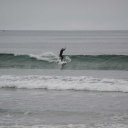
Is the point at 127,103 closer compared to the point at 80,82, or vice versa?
the point at 127,103

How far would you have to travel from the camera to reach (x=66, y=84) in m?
14.2

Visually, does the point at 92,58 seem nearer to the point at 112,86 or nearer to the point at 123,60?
the point at 123,60

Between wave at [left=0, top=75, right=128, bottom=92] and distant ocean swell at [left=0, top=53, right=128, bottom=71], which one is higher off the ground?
distant ocean swell at [left=0, top=53, right=128, bottom=71]

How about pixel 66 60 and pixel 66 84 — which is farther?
pixel 66 60

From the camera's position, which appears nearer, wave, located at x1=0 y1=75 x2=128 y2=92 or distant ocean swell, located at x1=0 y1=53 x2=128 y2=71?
wave, located at x1=0 y1=75 x2=128 y2=92

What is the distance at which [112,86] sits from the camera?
13.4 m

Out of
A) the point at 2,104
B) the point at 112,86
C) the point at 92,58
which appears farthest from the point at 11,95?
the point at 92,58

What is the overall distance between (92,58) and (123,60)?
3.02 meters

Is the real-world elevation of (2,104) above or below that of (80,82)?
below

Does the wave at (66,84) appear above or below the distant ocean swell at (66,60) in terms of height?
below

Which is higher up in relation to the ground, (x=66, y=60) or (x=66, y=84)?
(x=66, y=60)

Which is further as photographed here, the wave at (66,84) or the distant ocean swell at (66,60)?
the distant ocean swell at (66,60)

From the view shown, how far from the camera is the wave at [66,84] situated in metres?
13.3

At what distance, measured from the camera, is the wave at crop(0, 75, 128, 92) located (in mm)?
13334
